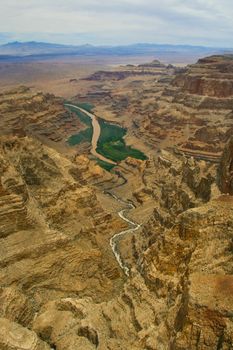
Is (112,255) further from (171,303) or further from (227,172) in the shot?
(171,303)

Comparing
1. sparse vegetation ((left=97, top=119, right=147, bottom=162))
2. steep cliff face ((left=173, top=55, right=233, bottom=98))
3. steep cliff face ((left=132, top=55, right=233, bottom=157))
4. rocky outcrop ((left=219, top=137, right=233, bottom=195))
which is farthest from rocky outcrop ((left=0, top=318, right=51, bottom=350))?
steep cliff face ((left=173, top=55, right=233, bottom=98))

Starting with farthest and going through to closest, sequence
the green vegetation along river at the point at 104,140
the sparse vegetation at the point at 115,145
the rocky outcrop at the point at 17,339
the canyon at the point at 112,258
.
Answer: the sparse vegetation at the point at 115,145
the green vegetation along river at the point at 104,140
the canyon at the point at 112,258
the rocky outcrop at the point at 17,339

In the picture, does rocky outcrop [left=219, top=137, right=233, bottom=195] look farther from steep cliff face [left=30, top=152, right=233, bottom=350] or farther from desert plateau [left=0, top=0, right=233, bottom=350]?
steep cliff face [left=30, top=152, right=233, bottom=350]

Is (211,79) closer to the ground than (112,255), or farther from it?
farther from it

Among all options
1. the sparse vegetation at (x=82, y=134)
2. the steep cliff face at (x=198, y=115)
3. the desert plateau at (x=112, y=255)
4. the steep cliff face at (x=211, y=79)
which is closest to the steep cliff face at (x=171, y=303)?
the desert plateau at (x=112, y=255)

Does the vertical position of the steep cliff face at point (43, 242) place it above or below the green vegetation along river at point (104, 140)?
above

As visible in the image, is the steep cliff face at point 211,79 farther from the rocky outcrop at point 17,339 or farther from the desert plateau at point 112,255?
the rocky outcrop at point 17,339

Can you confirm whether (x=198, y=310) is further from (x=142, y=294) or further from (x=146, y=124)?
(x=146, y=124)

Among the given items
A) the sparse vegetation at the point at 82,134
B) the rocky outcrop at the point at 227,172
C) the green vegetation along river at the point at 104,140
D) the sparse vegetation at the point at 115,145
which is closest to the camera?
the rocky outcrop at the point at 227,172

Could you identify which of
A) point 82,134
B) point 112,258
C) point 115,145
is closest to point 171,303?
point 112,258
